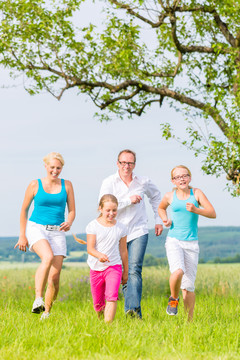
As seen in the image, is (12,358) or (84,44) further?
(84,44)

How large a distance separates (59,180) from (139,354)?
2.98 m

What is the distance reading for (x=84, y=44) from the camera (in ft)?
49.6

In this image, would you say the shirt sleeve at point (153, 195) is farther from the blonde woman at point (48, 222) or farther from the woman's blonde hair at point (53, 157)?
the woman's blonde hair at point (53, 157)

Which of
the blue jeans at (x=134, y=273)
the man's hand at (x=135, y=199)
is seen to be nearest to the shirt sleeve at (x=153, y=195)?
the man's hand at (x=135, y=199)

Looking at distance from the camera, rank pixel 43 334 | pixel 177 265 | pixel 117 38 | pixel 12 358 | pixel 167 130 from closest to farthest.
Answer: pixel 12 358
pixel 43 334
pixel 177 265
pixel 167 130
pixel 117 38

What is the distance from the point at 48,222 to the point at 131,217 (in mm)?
1222

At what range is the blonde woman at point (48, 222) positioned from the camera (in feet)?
23.7

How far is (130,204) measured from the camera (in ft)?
24.8

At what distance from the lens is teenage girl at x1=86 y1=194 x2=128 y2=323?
6688 millimetres

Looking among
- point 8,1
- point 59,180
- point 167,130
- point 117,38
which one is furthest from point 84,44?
point 59,180

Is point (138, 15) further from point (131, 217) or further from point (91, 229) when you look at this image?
point (91, 229)

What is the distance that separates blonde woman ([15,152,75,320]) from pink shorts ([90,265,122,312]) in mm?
727

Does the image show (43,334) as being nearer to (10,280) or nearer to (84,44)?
(10,280)

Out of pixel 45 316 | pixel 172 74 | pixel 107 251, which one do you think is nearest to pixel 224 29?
pixel 172 74
